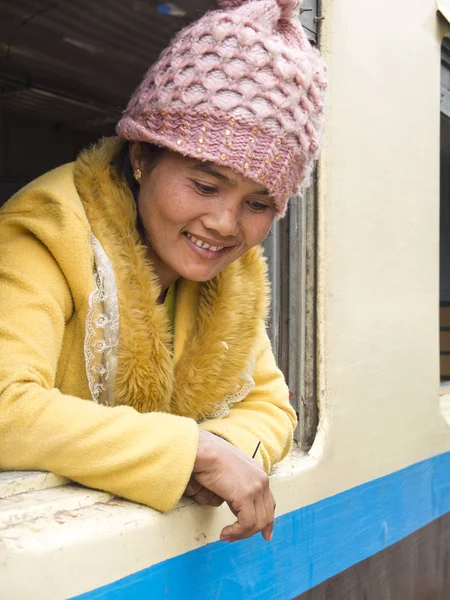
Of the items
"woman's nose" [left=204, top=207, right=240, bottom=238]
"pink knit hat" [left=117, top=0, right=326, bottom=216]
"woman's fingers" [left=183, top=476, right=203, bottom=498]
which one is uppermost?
"pink knit hat" [left=117, top=0, right=326, bottom=216]

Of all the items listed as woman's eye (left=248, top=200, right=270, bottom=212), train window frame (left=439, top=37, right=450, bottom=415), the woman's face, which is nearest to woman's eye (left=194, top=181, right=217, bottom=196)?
A: the woman's face

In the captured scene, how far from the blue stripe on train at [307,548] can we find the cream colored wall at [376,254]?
0.05 meters

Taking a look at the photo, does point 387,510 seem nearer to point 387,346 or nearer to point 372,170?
point 387,346

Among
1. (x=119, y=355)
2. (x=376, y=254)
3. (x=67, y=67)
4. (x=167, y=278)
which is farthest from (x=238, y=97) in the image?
(x=67, y=67)

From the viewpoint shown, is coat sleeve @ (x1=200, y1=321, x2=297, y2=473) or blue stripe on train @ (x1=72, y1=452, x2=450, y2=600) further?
coat sleeve @ (x1=200, y1=321, x2=297, y2=473)

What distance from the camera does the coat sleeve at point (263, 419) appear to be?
1.60 metres

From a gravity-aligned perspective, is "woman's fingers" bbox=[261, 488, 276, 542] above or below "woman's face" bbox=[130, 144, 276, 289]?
below

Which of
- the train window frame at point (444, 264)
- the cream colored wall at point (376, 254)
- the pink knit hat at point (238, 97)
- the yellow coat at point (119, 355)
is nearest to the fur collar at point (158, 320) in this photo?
the yellow coat at point (119, 355)

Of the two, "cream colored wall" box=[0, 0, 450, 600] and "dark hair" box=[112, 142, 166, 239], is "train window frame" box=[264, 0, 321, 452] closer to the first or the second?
"cream colored wall" box=[0, 0, 450, 600]

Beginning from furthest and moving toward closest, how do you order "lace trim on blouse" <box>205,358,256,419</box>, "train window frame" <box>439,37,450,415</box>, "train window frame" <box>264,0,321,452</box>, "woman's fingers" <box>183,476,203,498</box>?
"train window frame" <box>439,37,450,415</box> < "train window frame" <box>264,0,321,452</box> < "lace trim on blouse" <box>205,358,256,419</box> < "woman's fingers" <box>183,476,203,498</box>

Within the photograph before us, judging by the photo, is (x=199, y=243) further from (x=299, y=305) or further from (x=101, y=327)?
(x=299, y=305)

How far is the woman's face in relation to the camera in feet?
4.99

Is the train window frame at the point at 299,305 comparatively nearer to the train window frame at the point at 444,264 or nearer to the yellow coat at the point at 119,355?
the yellow coat at the point at 119,355

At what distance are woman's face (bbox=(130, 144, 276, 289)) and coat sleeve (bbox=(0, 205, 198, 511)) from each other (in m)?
0.29
